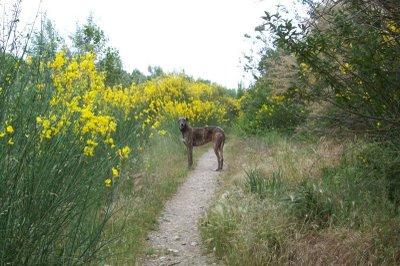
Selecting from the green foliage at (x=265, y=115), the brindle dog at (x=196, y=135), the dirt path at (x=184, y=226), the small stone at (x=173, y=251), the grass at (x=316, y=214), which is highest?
the green foliage at (x=265, y=115)

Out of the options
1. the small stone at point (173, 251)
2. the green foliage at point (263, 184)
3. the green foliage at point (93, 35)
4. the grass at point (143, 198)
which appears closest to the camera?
the grass at point (143, 198)

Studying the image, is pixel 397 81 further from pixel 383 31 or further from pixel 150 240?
pixel 150 240

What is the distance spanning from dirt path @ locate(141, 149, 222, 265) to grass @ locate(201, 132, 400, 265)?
0.81 feet

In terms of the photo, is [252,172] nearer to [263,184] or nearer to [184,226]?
[263,184]

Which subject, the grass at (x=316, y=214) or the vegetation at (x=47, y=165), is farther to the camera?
the grass at (x=316, y=214)

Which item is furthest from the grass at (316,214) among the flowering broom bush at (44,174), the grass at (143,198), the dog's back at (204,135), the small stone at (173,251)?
the dog's back at (204,135)

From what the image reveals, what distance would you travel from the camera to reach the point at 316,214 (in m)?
4.95

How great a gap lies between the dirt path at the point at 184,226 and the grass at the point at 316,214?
246 mm

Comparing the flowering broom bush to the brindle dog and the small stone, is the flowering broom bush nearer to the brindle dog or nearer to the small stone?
the small stone

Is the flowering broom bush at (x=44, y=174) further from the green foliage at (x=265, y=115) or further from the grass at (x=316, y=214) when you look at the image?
the green foliage at (x=265, y=115)

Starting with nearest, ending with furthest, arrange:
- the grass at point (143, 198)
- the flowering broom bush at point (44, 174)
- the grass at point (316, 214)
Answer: the flowering broom bush at point (44, 174) → the grass at point (316, 214) → the grass at point (143, 198)

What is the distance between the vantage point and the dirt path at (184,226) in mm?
→ 5117

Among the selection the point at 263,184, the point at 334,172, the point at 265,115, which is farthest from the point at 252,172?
the point at 265,115

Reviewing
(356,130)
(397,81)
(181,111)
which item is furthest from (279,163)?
(181,111)
